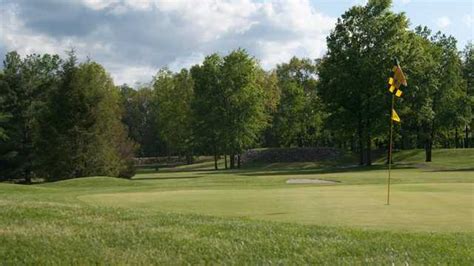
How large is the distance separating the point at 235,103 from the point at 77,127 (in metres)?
27.9

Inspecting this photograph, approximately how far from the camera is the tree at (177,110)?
256ft

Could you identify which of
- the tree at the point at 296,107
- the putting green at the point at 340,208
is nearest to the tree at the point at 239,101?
the tree at the point at 296,107

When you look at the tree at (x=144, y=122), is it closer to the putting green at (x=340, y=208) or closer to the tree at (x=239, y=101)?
the tree at (x=239, y=101)

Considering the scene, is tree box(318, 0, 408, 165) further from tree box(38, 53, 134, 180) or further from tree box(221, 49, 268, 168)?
tree box(38, 53, 134, 180)

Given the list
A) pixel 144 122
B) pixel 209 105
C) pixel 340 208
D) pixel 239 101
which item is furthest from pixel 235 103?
pixel 340 208

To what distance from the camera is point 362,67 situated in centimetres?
5216

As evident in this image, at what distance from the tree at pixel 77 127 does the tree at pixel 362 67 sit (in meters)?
22.5

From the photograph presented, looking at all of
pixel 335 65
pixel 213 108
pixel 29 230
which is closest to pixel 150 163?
pixel 213 108

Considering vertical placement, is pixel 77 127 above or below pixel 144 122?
below

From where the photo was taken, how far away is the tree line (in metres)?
42.4

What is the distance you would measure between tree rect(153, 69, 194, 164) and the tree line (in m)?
0.16

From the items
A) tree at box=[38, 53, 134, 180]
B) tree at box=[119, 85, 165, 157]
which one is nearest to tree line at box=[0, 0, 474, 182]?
tree at box=[38, 53, 134, 180]

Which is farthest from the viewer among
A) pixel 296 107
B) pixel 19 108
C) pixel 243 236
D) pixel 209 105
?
pixel 296 107

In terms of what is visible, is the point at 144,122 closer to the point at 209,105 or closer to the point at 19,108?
the point at 209,105
